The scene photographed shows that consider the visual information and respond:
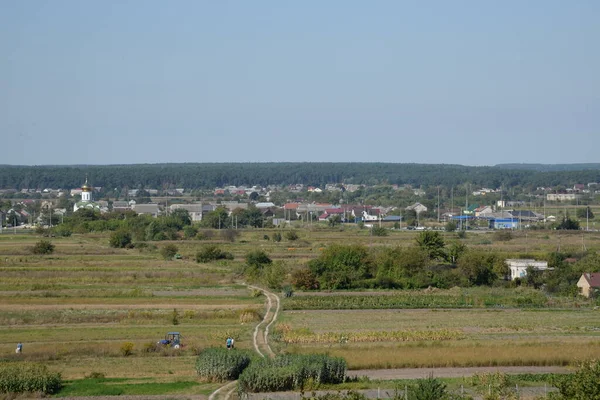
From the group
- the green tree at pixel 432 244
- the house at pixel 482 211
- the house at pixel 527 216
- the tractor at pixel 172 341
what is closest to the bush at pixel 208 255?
the green tree at pixel 432 244

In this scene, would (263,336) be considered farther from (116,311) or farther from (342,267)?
(342,267)

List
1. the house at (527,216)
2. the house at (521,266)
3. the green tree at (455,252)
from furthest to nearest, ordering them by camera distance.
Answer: the house at (527,216) → the green tree at (455,252) → the house at (521,266)

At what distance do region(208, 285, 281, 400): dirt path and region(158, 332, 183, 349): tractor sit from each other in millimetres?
2252

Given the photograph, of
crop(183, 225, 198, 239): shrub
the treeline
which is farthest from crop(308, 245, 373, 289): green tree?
crop(183, 225, 198, 239): shrub

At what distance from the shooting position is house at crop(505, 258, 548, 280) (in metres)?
48.6

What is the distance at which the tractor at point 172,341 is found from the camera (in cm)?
2802

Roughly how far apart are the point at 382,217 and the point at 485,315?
73.5 m

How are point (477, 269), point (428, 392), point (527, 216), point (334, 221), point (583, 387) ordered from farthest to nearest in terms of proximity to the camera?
point (527, 216) < point (334, 221) < point (477, 269) < point (428, 392) < point (583, 387)

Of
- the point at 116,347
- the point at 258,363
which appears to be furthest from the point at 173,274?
the point at 258,363

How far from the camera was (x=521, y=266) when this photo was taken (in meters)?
49.4

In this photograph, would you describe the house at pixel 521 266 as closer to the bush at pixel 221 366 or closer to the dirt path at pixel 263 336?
the dirt path at pixel 263 336

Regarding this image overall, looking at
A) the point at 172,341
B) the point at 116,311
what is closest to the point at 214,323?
the point at 116,311

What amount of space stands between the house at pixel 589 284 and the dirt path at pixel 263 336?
13.6 m

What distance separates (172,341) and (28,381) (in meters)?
6.75
